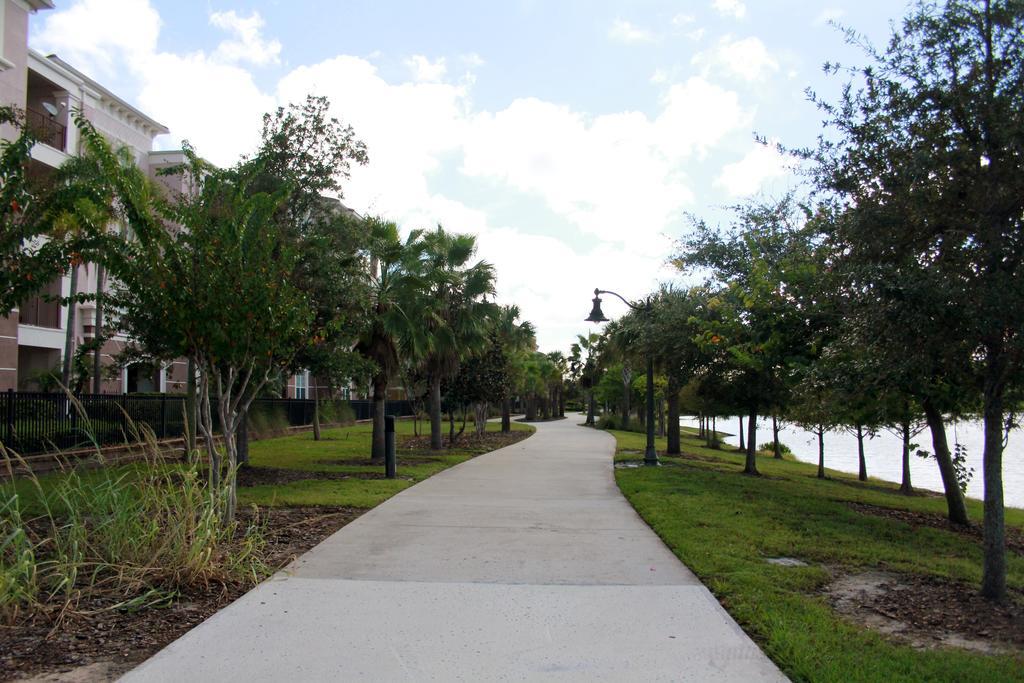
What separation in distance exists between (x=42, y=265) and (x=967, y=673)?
8.75 m

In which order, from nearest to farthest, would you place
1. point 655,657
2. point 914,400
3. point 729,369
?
point 655,657 < point 914,400 < point 729,369

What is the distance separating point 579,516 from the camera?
10.6 metres

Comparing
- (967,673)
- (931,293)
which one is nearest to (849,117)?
(931,293)

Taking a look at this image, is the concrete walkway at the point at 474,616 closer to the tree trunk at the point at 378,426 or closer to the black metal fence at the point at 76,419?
the black metal fence at the point at 76,419

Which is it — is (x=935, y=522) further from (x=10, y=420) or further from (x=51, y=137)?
(x=51, y=137)

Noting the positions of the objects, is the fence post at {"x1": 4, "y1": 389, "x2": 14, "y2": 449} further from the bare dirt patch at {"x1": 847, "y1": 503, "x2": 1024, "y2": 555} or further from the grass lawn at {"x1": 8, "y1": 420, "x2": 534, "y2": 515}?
the bare dirt patch at {"x1": 847, "y1": 503, "x2": 1024, "y2": 555}

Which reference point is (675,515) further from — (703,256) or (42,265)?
(703,256)

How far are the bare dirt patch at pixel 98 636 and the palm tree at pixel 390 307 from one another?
41.3 ft

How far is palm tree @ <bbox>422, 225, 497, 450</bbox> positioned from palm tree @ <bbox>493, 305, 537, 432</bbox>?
3560mm

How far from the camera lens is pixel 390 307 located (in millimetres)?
18984

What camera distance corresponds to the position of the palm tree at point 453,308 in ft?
72.5

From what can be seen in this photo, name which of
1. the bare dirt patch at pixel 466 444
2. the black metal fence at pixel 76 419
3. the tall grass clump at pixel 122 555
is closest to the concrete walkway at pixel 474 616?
the tall grass clump at pixel 122 555

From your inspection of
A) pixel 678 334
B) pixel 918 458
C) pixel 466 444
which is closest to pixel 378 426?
pixel 466 444

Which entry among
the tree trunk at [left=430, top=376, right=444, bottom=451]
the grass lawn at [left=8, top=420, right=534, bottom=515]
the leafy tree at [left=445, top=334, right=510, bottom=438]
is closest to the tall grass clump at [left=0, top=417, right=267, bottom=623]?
the grass lawn at [left=8, top=420, right=534, bottom=515]
